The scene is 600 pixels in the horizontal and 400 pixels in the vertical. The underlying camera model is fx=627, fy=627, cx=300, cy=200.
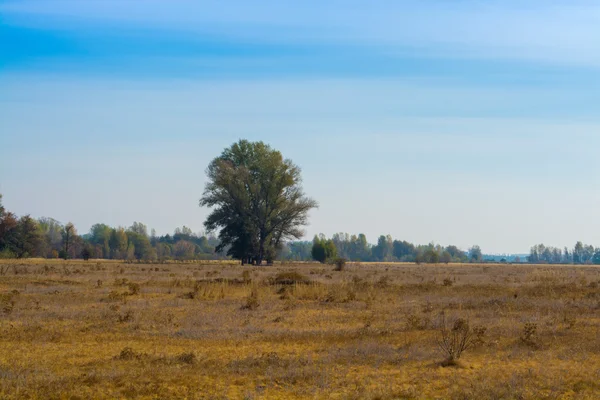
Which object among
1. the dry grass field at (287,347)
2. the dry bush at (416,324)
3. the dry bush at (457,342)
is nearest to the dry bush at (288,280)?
the dry grass field at (287,347)

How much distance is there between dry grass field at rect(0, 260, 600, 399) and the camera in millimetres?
11047

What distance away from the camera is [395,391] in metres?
10.9

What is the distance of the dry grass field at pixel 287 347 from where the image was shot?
36.2ft

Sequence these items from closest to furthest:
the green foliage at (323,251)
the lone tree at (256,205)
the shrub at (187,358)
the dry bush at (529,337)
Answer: the shrub at (187,358)
the dry bush at (529,337)
the lone tree at (256,205)
the green foliage at (323,251)

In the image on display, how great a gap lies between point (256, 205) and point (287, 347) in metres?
56.2

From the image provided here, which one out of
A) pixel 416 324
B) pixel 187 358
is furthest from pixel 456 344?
pixel 187 358

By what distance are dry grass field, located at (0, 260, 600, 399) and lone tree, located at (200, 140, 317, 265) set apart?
43.2 m

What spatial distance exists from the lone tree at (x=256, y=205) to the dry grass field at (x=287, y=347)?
4316 cm

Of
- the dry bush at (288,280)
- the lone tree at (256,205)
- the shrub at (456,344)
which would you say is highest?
the lone tree at (256,205)

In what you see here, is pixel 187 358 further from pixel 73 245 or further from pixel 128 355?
pixel 73 245

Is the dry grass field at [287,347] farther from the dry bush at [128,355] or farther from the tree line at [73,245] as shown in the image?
the tree line at [73,245]

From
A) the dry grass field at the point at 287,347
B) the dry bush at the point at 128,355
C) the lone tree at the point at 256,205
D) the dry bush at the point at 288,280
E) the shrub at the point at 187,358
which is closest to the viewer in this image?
the dry grass field at the point at 287,347

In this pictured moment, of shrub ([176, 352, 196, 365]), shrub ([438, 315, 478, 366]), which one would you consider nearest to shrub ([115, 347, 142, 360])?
shrub ([176, 352, 196, 365])

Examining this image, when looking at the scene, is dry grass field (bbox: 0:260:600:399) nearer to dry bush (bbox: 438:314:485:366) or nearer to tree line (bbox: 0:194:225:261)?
dry bush (bbox: 438:314:485:366)
